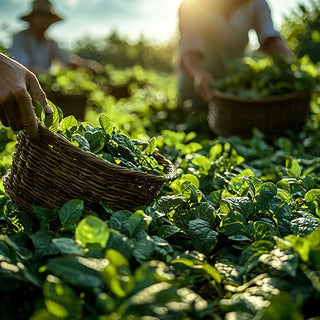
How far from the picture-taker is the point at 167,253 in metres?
1.15

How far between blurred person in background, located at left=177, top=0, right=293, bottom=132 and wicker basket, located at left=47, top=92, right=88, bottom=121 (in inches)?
34.7

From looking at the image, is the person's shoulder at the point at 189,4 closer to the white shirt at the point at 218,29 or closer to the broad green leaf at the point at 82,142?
the white shirt at the point at 218,29

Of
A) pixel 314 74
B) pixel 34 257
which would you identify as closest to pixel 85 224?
pixel 34 257

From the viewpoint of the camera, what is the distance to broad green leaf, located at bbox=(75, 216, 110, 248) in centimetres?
101

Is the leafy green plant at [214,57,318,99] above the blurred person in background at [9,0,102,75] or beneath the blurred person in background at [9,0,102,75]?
above

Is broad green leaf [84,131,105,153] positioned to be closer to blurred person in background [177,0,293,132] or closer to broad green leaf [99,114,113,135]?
broad green leaf [99,114,113,135]

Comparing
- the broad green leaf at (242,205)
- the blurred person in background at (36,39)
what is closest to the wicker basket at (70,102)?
the blurred person in background at (36,39)

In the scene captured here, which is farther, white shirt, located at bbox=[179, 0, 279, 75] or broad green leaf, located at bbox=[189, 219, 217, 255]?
white shirt, located at bbox=[179, 0, 279, 75]

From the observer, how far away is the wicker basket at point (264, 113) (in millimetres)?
2975

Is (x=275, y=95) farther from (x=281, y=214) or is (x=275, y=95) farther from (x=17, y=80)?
(x=17, y=80)

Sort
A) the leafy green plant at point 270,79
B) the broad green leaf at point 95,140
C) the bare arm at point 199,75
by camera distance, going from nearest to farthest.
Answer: the broad green leaf at point 95,140, the leafy green plant at point 270,79, the bare arm at point 199,75

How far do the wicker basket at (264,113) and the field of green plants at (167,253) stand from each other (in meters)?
1.19

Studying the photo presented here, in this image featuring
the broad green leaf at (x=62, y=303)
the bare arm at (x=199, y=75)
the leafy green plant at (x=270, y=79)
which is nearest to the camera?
the broad green leaf at (x=62, y=303)

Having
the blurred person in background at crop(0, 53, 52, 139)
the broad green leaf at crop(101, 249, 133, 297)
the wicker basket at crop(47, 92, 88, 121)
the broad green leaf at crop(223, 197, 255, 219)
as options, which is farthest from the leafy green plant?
the broad green leaf at crop(101, 249, 133, 297)
